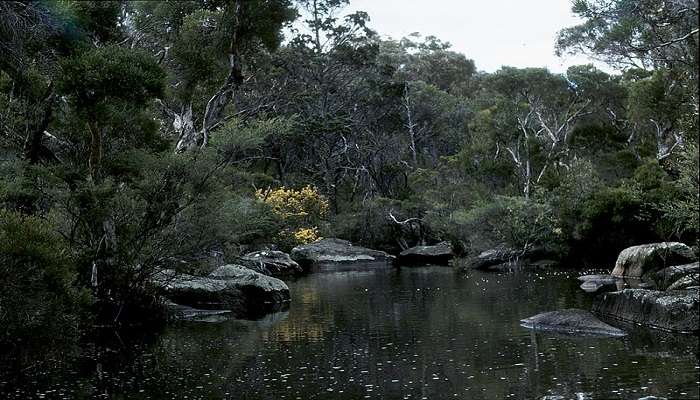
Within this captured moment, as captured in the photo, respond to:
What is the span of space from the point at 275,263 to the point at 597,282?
17.1 metres

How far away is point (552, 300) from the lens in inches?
850

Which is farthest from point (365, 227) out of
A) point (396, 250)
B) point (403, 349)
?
point (403, 349)

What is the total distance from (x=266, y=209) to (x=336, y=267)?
30.6ft

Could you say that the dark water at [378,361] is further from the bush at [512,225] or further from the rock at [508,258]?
the rock at [508,258]

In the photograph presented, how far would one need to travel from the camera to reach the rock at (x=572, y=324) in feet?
51.1

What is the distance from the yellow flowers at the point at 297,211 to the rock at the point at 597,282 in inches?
681

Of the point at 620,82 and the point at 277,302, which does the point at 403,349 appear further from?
the point at 620,82

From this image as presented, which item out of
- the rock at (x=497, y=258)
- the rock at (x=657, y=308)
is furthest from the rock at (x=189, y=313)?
the rock at (x=497, y=258)

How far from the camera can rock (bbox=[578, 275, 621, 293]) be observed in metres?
24.4

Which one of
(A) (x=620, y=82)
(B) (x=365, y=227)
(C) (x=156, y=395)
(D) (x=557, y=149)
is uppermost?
(A) (x=620, y=82)

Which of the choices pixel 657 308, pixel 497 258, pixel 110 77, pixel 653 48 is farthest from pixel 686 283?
pixel 497 258

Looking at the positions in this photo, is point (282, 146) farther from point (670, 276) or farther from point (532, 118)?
point (670, 276)

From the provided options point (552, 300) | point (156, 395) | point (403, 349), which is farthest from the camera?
point (552, 300)

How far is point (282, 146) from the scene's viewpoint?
5109 centimetres
